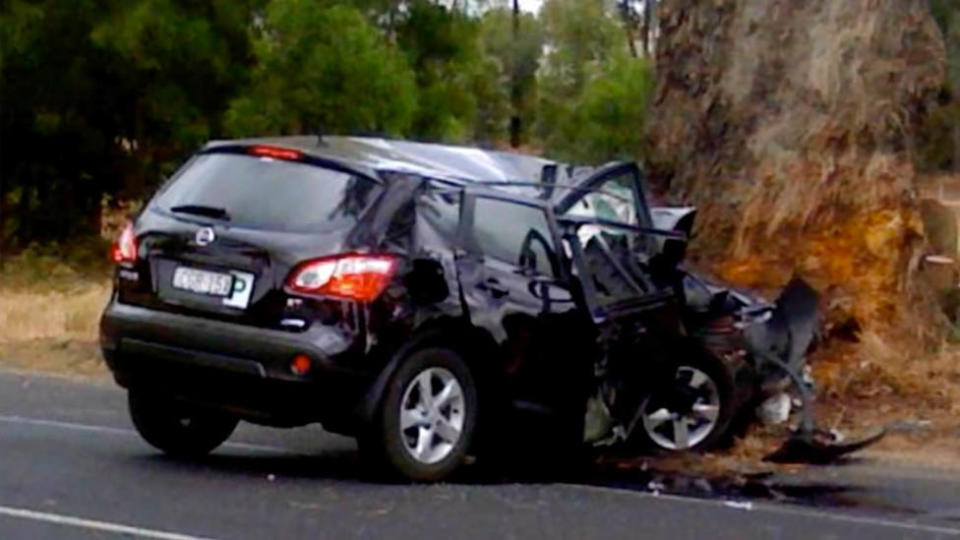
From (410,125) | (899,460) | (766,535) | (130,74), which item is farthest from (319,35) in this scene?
(766,535)

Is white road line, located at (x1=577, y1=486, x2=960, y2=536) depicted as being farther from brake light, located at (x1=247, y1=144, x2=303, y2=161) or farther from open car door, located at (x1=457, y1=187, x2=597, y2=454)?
brake light, located at (x1=247, y1=144, x2=303, y2=161)

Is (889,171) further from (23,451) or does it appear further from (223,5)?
(223,5)

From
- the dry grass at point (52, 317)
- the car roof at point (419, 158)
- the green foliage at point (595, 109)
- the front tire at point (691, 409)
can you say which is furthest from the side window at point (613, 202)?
the green foliage at point (595, 109)

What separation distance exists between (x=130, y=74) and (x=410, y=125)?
14.5 feet

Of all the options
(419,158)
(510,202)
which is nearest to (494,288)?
(510,202)

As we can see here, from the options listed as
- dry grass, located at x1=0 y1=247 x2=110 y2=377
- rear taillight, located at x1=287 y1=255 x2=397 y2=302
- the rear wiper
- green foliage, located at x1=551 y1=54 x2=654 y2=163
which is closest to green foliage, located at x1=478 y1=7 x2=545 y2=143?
green foliage, located at x1=551 y1=54 x2=654 y2=163

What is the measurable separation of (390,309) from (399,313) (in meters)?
0.06

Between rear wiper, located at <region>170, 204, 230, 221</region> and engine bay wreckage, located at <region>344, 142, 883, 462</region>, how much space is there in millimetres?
944

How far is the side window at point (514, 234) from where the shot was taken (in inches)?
440

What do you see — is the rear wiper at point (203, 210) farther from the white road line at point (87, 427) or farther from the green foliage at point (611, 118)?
the green foliage at point (611, 118)

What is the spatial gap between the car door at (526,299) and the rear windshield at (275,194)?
66 cm

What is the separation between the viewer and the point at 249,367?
10297 millimetres

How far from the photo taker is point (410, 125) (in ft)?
98.4

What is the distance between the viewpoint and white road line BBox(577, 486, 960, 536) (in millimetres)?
10016
